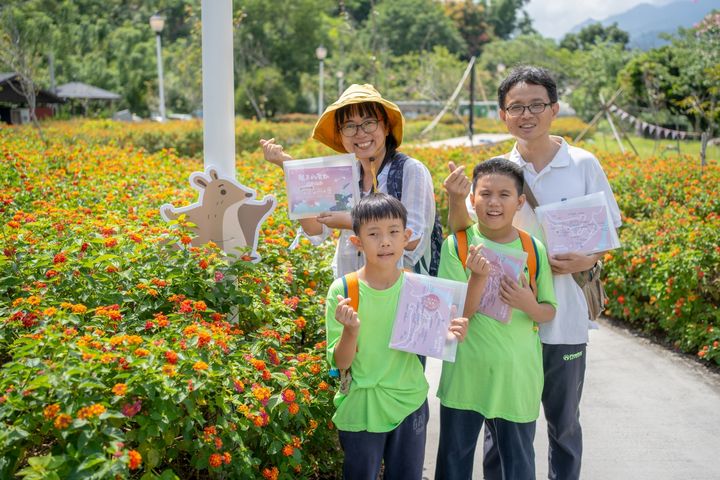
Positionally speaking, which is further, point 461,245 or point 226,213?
point 226,213

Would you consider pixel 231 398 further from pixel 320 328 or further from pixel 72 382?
pixel 320 328

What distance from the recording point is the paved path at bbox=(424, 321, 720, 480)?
3389 millimetres

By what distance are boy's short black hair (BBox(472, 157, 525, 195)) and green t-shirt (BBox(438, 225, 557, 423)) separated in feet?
0.70

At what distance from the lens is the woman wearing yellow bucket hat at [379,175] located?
2.63 meters

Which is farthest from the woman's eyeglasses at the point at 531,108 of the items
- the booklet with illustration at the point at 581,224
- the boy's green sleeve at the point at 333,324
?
the boy's green sleeve at the point at 333,324

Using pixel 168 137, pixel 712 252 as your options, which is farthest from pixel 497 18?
pixel 712 252

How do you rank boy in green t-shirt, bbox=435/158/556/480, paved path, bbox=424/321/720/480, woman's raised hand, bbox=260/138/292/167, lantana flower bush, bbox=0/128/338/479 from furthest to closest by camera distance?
paved path, bbox=424/321/720/480 < woman's raised hand, bbox=260/138/292/167 < boy in green t-shirt, bbox=435/158/556/480 < lantana flower bush, bbox=0/128/338/479

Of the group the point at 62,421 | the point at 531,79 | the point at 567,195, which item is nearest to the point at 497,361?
the point at 567,195

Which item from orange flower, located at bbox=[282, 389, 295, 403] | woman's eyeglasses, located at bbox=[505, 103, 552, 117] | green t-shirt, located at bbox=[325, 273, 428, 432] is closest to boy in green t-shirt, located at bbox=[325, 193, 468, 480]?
green t-shirt, located at bbox=[325, 273, 428, 432]

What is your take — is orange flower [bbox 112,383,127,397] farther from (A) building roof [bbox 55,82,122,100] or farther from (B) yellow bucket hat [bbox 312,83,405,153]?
(A) building roof [bbox 55,82,122,100]

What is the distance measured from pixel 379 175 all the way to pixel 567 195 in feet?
2.36

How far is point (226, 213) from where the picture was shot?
311cm

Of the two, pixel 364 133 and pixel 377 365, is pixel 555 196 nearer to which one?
pixel 364 133

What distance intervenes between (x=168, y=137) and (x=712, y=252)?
12601mm
